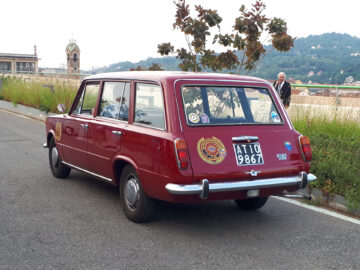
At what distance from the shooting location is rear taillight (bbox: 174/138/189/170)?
4535mm

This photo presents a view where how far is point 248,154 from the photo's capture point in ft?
16.0

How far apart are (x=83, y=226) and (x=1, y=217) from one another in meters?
1.03

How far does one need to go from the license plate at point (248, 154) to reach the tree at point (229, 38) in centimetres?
800

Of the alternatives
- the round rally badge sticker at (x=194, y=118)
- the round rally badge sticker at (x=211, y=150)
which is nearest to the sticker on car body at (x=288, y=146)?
the round rally badge sticker at (x=211, y=150)

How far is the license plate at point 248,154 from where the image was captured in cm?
482

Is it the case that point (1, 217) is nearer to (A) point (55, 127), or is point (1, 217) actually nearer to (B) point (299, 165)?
(A) point (55, 127)

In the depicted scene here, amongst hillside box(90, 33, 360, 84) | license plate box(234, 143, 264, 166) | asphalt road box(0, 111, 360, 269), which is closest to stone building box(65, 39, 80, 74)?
hillside box(90, 33, 360, 84)

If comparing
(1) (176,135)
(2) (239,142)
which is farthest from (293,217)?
(1) (176,135)

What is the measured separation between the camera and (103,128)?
5.81 meters

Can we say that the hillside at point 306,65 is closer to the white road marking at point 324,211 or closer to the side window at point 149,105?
the white road marking at point 324,211

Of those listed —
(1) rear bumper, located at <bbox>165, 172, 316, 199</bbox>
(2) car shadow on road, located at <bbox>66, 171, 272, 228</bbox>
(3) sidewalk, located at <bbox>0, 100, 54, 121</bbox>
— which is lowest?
(3) sidewalk, located at <bbox>0, 100, 54, 121</bbox>

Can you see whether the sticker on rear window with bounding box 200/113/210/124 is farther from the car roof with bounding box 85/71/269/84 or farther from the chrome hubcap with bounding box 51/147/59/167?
the chrome hubcap with bounding box 51/147/59/167

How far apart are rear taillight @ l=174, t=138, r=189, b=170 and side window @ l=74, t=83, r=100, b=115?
2.13 meters

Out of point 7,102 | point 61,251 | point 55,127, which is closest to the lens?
point 61,251
